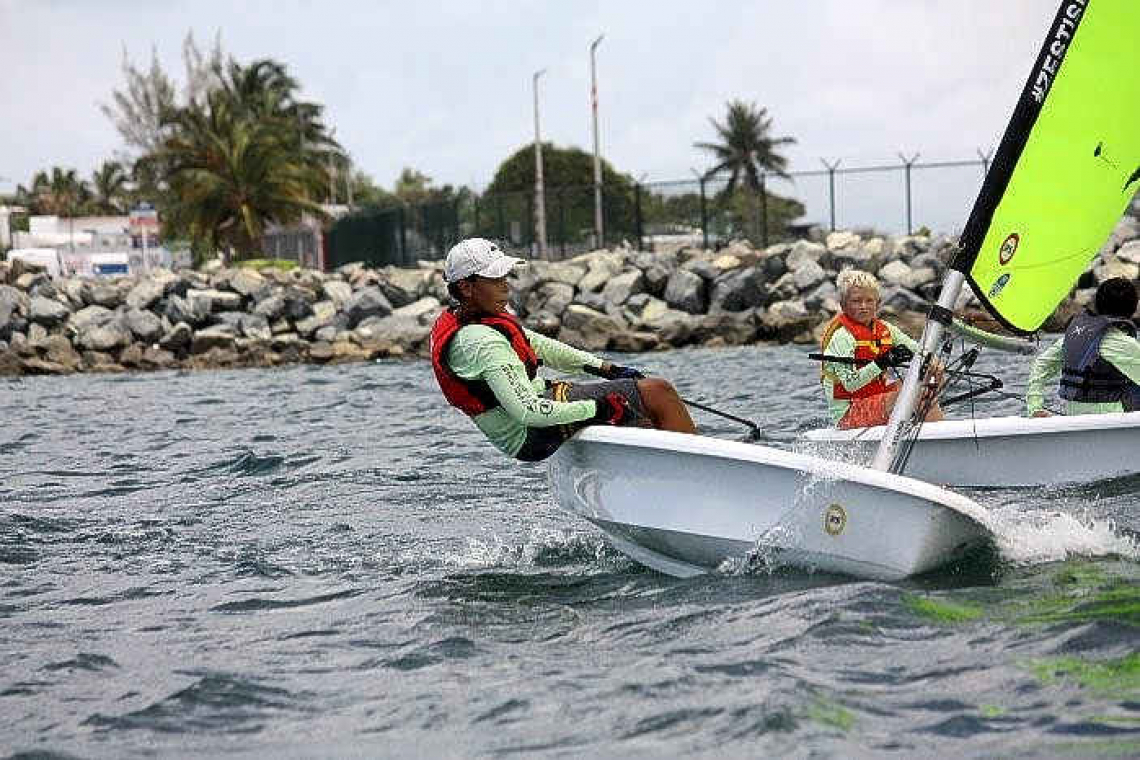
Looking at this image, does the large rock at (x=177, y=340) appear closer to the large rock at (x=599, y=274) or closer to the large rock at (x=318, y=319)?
the large rock at (x=318, y=319)

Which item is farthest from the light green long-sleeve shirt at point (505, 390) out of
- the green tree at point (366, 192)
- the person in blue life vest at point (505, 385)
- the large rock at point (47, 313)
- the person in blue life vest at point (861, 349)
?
the green tree at point (366, 192)

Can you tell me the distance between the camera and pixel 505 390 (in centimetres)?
666

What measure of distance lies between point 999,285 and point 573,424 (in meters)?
1.81

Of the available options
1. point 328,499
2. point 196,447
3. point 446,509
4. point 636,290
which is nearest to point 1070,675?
point 446,509

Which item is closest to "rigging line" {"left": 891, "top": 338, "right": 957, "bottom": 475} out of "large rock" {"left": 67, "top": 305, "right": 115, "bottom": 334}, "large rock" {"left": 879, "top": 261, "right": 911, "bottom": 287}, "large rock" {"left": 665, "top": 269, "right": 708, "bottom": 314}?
"large rock" {"left": 879, "top": 261, "right": 911, "bottom": 287}

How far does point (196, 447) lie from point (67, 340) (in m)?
16.5

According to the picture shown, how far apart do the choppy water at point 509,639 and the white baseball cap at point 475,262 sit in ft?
4.35

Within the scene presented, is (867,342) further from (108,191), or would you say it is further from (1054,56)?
(108,191)

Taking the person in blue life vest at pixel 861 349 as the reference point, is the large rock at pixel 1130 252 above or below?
above

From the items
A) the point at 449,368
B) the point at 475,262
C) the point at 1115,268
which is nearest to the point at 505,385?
the point at 449,368

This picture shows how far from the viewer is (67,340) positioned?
2934cm

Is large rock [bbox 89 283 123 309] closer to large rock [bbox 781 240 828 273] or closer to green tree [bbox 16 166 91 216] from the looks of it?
large rock [bbox 781 240 828 273]

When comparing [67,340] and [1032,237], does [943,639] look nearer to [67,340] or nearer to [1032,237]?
[1032,237]

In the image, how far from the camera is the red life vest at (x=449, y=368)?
6.82m
